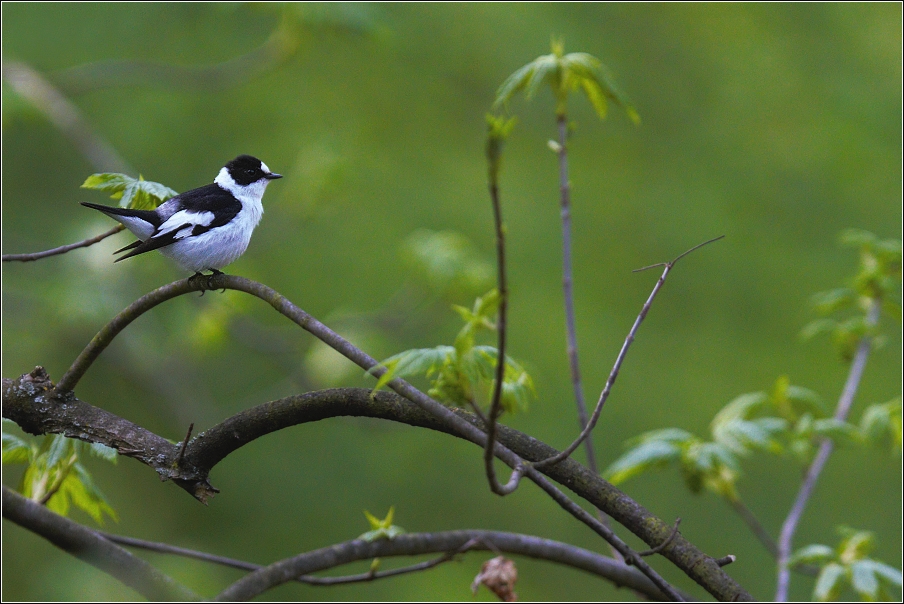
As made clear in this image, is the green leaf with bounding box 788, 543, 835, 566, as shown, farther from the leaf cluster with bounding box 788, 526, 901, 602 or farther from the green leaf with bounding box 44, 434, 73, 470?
the green leaf with bounding box 44, 434, 73, 470

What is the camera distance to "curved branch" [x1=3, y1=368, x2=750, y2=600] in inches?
47.2

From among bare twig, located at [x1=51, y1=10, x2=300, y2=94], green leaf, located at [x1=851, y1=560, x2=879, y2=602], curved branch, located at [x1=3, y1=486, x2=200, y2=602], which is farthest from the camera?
bare twig, located at [x1=51, y1=10, x2=300, y2=94]

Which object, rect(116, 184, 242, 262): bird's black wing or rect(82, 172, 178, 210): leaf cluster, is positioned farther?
rect(116, 184, 242, 262): bird's black wing

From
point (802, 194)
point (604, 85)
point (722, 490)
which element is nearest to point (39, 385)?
point (604, 85)

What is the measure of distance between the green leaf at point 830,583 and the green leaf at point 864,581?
0.04 m

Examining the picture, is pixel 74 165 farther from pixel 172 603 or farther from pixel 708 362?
pixel 172 603

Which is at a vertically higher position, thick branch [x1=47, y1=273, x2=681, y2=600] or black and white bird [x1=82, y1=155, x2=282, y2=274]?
black and white bird [x1=82, y1=155, x2=282, y2=274]

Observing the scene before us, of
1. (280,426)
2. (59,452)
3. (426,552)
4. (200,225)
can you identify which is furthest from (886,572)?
(200,225)

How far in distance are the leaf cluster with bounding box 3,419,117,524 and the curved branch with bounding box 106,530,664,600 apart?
115mm

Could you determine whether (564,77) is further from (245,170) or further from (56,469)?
(56,469)

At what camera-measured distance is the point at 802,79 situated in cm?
520

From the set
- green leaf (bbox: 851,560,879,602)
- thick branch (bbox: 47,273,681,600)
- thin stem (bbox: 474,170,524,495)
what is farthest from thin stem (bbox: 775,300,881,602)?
thin stem (bbox: 474,170,524,495)

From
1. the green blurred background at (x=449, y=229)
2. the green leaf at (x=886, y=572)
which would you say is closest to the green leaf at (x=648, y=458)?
the green leaf at (x=886, y=572)

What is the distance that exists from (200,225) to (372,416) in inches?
44.2
